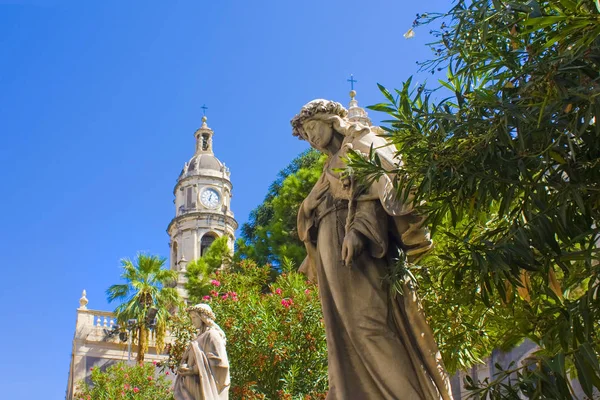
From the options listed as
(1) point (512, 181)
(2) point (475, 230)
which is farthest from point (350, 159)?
(2) point (475, 230)

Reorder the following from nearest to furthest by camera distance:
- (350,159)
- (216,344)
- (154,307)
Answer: (350,159), (216,344), (154,307)

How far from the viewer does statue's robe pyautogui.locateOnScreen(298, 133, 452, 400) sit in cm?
505

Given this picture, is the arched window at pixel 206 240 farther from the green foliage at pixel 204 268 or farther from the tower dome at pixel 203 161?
the green foliage at pixel 204 268

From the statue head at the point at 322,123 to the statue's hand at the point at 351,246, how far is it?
0.90 meters

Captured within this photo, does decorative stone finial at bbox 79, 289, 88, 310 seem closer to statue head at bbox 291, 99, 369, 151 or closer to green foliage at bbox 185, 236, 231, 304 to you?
green foliage at bbox 185, 236, 231, 304

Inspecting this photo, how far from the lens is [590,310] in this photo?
15.4ft

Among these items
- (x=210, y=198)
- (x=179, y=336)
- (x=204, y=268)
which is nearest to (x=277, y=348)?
(x=179, y=336)

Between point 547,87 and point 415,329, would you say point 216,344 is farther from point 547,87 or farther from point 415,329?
point 547,87

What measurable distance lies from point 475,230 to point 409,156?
187 centimetres

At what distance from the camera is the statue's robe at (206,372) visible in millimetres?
9089

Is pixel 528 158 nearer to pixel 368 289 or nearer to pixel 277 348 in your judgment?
pixel 368 289

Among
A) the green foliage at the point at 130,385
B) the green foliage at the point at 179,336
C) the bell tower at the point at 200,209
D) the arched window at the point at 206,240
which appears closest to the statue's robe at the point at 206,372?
the green foliage at the point at 179,336

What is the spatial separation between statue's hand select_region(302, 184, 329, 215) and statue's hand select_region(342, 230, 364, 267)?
612mm

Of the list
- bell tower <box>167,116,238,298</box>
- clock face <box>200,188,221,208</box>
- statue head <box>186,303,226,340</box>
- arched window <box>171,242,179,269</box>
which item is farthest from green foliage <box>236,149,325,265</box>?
arched window <box>171,242,179,269</box>
